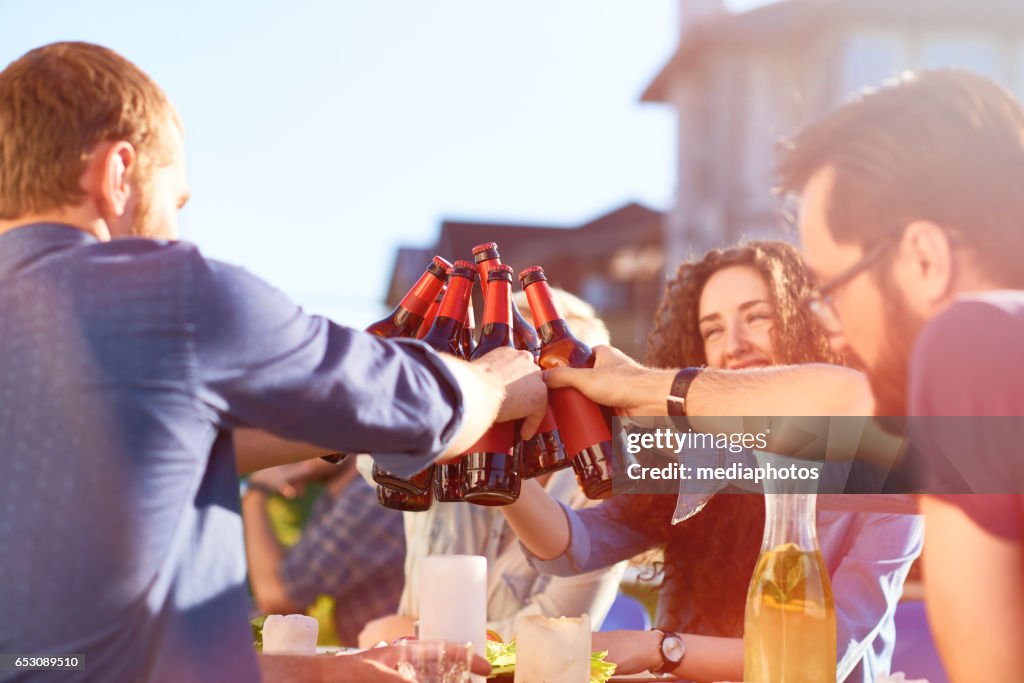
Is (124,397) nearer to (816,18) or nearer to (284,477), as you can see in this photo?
(284,477)

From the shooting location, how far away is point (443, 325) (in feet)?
5.53

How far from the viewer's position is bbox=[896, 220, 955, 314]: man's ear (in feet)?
4.42

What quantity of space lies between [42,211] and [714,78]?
14.1 m

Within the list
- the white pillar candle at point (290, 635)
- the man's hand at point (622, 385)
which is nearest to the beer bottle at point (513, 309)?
the man's hand at point (622, 385)

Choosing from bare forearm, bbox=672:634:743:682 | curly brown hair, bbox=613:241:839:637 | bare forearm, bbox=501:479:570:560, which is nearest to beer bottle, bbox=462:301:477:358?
bare forearm, bbox=501:479:570:560

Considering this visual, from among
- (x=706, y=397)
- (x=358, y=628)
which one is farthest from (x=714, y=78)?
(x=706, y=397)

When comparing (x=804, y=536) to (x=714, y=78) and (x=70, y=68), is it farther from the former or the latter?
(x=714, y=78)

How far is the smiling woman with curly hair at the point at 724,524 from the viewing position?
6.93 ft

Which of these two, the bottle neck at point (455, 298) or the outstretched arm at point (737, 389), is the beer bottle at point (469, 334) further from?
the outstretched arm at point (737, 389)

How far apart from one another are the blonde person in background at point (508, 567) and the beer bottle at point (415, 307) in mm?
869

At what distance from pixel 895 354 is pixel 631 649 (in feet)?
2.79

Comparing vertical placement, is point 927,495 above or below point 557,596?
above

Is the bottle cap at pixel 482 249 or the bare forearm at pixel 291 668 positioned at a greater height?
the bottle cap at pixel 482 249

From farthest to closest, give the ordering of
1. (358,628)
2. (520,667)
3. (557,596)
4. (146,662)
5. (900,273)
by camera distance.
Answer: (358,628), (557,596), (520,667), (900,273), (146,662)
